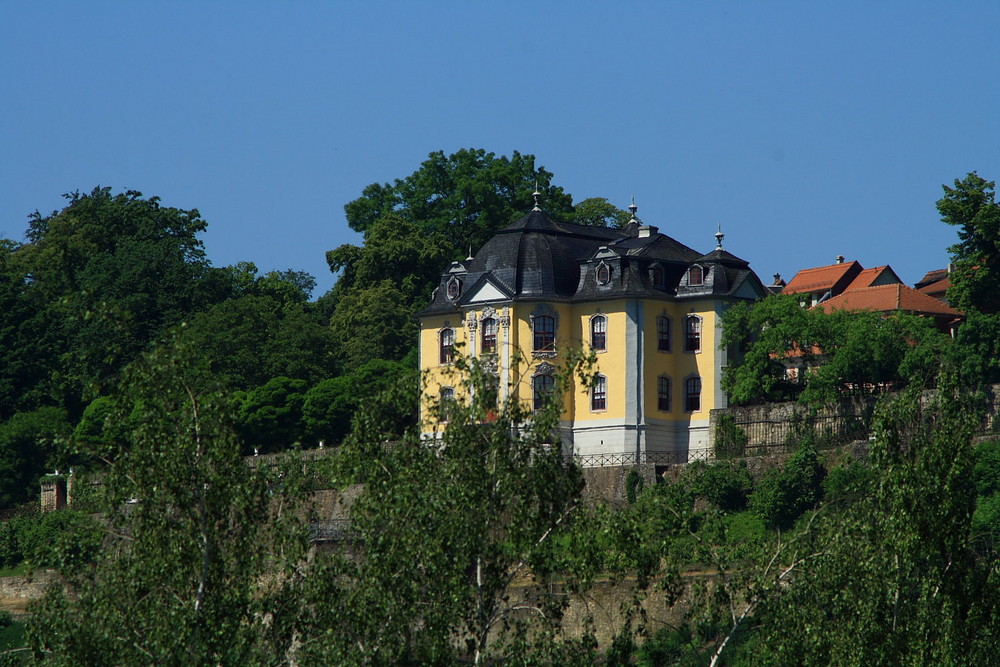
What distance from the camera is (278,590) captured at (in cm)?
3141

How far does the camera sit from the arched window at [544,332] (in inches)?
2724

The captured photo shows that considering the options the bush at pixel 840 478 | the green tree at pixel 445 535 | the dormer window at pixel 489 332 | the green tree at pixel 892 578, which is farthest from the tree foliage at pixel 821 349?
the green tree at pixel 445 535

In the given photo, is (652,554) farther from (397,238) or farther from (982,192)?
(397,238)

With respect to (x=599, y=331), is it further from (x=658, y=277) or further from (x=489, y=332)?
(x=489, y=332)

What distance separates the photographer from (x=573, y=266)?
70.6 meters

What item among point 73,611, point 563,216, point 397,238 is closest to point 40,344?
point 397,238

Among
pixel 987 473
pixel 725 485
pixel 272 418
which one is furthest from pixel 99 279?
pixel 987 473

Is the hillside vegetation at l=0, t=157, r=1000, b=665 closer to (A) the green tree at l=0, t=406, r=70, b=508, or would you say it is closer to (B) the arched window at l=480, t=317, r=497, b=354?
(B) the arched window at l=480, t=317, r=497, b=354

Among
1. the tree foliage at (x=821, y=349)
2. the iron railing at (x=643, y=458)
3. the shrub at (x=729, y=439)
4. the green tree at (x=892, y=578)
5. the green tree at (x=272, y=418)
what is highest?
the tree foliage at (x=821, y=349)

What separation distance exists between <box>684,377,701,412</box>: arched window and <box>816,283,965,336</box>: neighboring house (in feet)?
34.1

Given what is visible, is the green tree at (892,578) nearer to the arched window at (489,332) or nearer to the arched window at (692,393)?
the arched window at (692,393)

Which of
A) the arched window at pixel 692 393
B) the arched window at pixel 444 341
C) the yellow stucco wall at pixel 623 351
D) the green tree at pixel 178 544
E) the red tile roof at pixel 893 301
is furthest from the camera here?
the red tile roof at pixel 893 301

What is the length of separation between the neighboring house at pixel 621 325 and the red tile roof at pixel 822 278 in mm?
23810

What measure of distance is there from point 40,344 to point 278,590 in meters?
59.9
